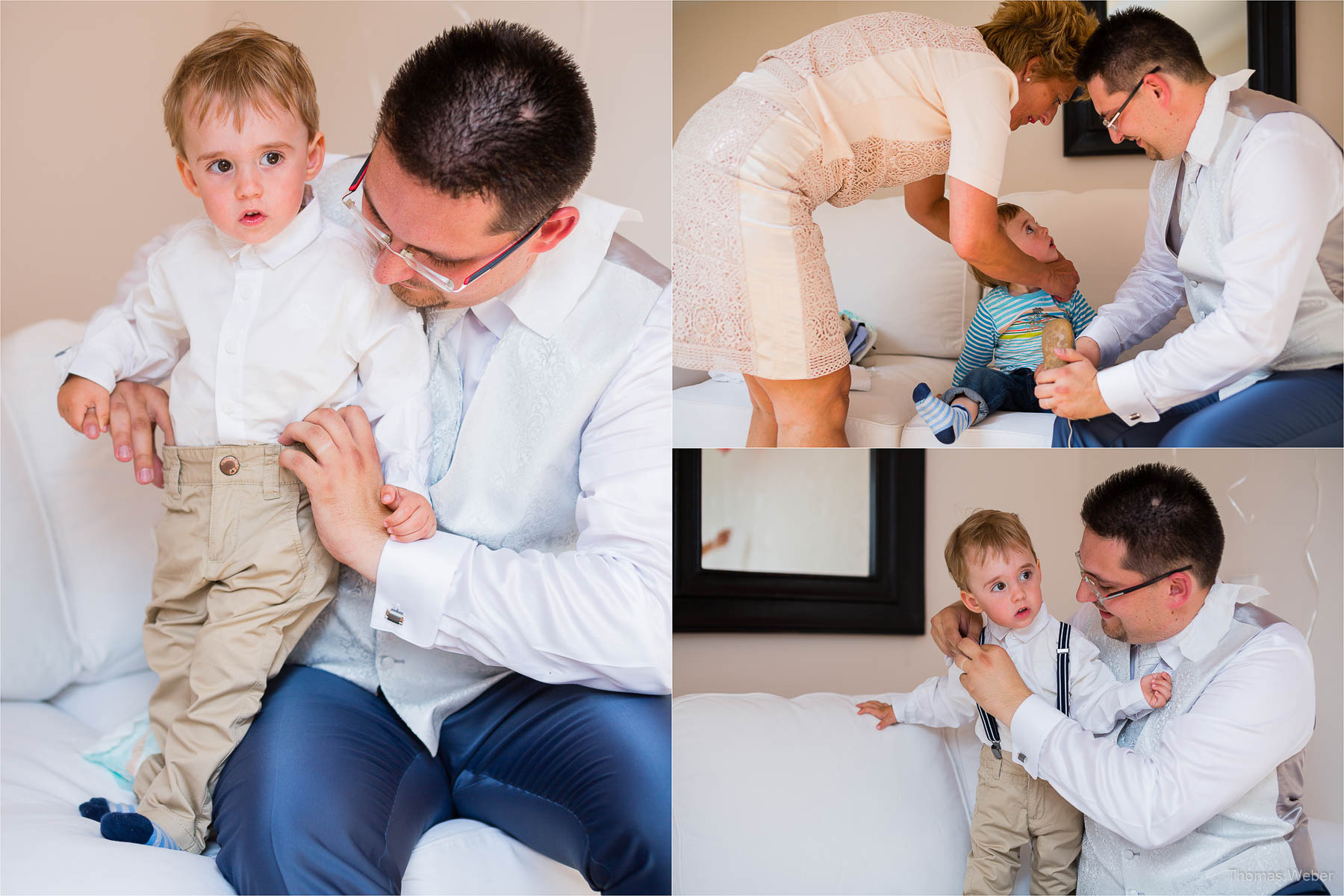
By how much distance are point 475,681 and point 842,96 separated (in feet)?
3.53

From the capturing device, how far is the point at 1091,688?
132 cm

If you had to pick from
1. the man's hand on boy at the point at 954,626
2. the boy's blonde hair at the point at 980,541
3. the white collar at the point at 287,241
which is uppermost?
the white collar at the point at 287,241

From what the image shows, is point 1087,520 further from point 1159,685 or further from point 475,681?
point 475,681

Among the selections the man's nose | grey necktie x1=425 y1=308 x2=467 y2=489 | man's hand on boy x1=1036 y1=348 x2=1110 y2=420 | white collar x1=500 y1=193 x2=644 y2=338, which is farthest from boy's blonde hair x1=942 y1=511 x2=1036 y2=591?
the man's nose

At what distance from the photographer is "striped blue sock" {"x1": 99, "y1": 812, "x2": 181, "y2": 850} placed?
3.97ft

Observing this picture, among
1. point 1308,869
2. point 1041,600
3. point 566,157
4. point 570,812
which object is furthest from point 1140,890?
point 566,157

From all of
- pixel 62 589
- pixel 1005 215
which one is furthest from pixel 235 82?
pixel 1005 215

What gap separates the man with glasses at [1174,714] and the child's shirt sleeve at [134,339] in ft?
4.36

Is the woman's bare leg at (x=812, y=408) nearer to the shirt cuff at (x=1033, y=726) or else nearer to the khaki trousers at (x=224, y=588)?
the shirt cuff at (x=1033, y=726)

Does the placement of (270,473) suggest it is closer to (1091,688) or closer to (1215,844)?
(1091,688)

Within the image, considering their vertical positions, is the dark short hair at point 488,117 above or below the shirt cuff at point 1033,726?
above

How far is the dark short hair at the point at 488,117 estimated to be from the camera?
45.1 inches

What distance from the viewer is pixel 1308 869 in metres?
1.34

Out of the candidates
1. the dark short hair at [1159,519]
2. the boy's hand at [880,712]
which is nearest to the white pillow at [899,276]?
the dark short hair at [1159,519]
